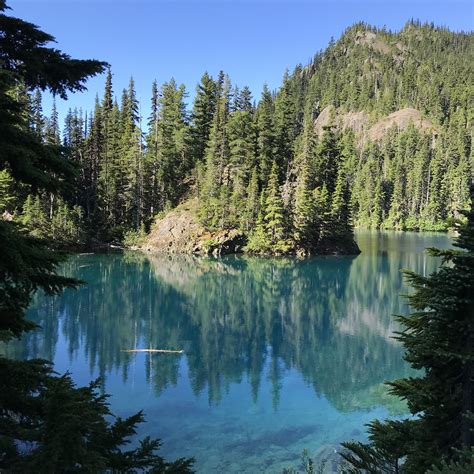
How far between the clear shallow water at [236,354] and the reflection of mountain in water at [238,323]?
11cm

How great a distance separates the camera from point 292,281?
42000mm

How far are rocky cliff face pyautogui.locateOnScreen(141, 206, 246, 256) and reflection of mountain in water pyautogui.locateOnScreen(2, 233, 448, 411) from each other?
Answer: 395 inches

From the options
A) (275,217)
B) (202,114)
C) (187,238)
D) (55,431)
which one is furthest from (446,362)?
(202,114)

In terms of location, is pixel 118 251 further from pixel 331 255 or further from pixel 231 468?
pixel 231 468

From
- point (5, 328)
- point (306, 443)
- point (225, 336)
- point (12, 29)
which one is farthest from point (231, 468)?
point (225, 336)

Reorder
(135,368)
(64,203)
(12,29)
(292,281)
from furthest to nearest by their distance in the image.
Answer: (64,203) → (292,281) → (135,368) → (12,29)

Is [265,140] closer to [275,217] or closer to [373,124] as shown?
[275,217]

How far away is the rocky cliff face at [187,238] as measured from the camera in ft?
197

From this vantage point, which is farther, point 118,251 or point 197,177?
point 197,177

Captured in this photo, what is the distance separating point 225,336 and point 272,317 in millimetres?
5432

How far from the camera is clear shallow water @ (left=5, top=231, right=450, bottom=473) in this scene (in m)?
14.1

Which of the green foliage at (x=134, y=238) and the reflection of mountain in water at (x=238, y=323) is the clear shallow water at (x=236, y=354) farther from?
the green foliage at (x=134, y=238)

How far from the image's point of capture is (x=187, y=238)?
204 ft

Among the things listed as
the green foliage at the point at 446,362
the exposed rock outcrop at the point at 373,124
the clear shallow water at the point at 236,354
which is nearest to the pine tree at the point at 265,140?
the clear shallow water at the point at 236,354
